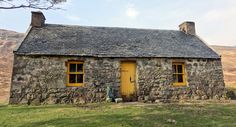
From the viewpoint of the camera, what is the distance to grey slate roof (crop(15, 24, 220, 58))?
12994 millimetres

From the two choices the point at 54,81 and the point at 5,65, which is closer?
the point at 54,81

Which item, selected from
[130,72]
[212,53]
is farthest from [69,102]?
[212,53]

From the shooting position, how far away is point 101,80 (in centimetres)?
1287

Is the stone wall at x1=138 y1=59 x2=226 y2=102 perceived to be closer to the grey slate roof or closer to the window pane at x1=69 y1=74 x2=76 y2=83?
the grey slate roof

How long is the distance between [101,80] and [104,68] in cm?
76

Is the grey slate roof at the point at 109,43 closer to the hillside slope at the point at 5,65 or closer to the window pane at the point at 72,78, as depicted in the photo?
the window pane at the point at 72,78

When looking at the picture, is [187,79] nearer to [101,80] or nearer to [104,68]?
[104,68]

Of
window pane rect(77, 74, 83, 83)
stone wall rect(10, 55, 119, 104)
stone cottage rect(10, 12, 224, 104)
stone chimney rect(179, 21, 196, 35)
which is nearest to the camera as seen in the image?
stone wall rect(10, 55, 119, 104)

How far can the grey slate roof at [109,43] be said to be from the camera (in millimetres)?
12994

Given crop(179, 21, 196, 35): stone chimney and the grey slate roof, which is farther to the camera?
crop(179, 21, 196, 35): stone chimney

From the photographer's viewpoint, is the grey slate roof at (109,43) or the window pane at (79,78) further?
the grey slate roof at (109,43)

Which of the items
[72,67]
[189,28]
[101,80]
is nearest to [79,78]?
[72,67]

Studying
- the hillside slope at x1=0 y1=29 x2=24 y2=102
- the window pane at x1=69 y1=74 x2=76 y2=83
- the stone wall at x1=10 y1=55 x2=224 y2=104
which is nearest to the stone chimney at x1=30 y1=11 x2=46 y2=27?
the stone wall at x1=10 y1=55 x2=224 y2=104

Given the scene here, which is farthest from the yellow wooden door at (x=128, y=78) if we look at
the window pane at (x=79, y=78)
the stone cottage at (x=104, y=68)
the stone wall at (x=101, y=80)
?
the window pane at (x=79, y=78)
